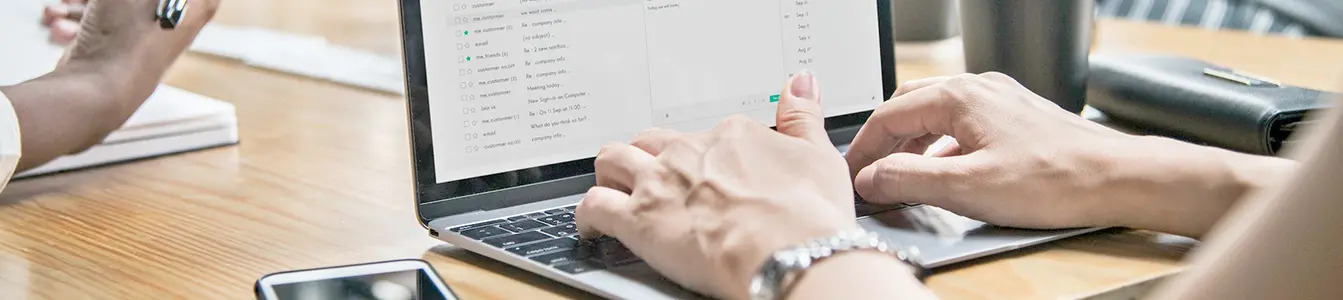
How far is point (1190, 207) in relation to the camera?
2.54 ft

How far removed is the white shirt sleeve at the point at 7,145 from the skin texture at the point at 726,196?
0.45 metres

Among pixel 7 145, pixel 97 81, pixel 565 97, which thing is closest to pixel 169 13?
pixel 97 81

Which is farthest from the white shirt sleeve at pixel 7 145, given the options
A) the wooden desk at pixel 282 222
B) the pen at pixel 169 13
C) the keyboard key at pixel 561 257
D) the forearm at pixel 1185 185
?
the forearm at pixel 1185 185

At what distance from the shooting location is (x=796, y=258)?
645 mm

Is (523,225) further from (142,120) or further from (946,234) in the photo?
(142,120)

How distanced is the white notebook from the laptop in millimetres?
428

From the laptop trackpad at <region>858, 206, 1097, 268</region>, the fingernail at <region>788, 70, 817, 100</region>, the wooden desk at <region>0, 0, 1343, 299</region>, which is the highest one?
the fingernail at <region>788, 70, 817, 100</region>

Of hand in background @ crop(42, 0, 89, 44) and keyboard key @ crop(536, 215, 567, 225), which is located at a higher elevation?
hand in background @ crop(42, 0, 89, 44)

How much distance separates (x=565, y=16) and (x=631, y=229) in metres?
0.20

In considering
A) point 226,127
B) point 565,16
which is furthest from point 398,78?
point 565,16

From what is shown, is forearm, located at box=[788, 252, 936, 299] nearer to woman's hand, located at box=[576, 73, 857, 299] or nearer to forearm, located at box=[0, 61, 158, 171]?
woman's hand, located at box=[576, 73, 857, 299]

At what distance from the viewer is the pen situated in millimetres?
1157

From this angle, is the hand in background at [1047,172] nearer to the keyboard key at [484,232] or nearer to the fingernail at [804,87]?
the fingernail at [804,87]

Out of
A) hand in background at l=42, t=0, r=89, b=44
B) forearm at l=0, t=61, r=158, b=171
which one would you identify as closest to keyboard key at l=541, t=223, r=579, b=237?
forearm at l=0, t=61, r=158, b=171
